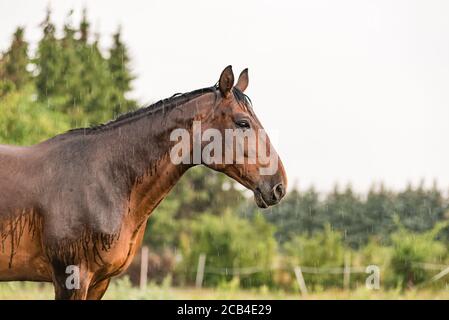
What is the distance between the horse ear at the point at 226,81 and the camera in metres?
4.58

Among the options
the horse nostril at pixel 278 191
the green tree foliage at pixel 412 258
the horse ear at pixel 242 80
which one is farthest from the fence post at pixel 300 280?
the horse nostril at pixel 278 191

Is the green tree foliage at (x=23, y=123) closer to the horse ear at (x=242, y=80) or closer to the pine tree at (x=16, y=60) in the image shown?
the pine tree at (x=16, y=60)

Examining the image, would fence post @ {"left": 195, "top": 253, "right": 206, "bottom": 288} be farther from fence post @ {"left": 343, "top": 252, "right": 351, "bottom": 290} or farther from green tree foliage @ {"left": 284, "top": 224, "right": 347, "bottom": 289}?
fence post @ {"left": 343, "top": 252, "right": 351, "bottom": 290}

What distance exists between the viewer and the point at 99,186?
4.45 meters

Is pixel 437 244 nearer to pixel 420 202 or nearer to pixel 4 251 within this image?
pixel 420 202

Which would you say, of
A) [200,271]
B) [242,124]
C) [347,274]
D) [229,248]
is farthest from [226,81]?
[200,271]

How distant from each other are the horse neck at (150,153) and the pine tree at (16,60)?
585 inches

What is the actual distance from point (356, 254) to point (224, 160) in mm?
17479

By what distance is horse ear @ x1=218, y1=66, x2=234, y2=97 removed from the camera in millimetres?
4580

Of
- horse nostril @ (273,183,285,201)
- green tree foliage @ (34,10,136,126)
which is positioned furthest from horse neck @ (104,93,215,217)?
green tree foliage @ (34,10,136,126)

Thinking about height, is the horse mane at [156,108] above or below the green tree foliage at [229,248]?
above

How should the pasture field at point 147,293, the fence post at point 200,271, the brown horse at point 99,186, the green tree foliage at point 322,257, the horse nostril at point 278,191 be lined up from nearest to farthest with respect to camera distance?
the brown horse at point 99,186
the horse nostril at point 278,191
the pasture field at point 147,293
the green tree foliage at point 322,257
the fence post at point 200,271

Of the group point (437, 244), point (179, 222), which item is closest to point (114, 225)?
point (437, 244)

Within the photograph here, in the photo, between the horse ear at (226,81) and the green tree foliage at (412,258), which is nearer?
the horse ear at (226,81)
